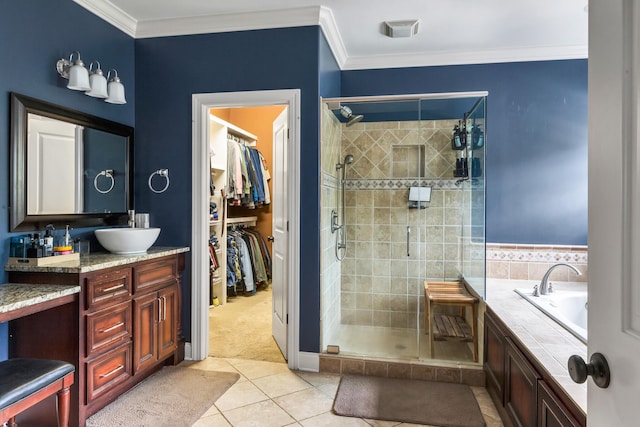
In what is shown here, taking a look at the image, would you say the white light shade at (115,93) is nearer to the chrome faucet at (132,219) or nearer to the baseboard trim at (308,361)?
the chrome faucet at (132,219)

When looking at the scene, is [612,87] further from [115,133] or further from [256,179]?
[256,179]

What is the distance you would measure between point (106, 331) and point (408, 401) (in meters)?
1.87

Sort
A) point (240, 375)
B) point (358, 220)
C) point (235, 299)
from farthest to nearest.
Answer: point (235, 299), point (358, 220), point (240, 375)

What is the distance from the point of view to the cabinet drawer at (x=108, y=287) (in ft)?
6.99

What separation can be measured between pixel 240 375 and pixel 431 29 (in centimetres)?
310

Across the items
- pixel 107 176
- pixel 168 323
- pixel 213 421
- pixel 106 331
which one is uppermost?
pixel 107 176

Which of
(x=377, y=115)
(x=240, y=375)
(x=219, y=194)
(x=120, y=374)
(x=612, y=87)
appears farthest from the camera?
(x=219, y=194)

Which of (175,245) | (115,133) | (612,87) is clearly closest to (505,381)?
(612,87)

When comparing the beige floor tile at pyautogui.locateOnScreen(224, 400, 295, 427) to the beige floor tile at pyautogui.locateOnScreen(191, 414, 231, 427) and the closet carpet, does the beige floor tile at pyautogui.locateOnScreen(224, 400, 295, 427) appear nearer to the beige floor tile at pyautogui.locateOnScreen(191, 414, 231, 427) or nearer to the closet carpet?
the beige floor tile at pyautogui.locateOnScreen(191, 414, 231, 427)

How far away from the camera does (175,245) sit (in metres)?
3.14

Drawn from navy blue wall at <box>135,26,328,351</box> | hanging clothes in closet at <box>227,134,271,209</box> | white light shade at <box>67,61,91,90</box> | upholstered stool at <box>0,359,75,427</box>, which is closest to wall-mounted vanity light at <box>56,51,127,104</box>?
white light shade at <box>67,61,91,90</box>

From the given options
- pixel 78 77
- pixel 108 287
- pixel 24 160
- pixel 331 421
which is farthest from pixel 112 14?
pixel 331 421

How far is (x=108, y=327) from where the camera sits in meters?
2.25

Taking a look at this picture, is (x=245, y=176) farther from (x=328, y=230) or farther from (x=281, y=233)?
(x=328, y=230)
